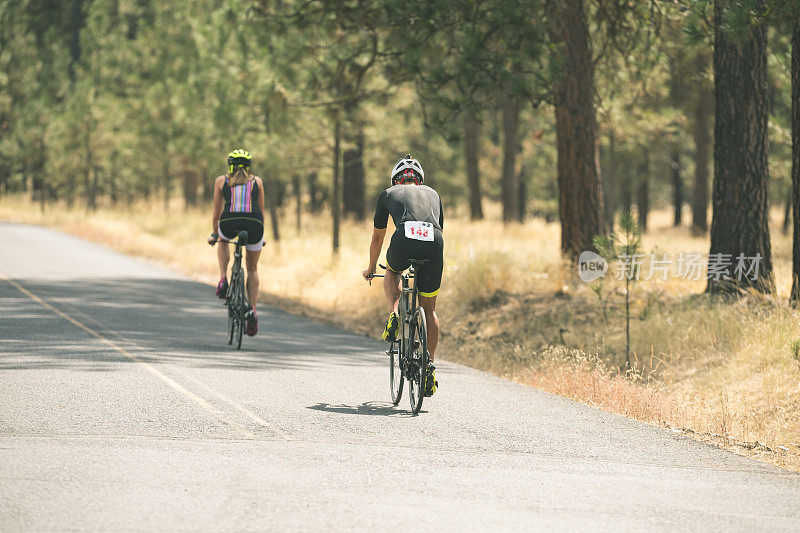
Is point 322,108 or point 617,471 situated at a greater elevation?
point 322,108

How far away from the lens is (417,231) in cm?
761

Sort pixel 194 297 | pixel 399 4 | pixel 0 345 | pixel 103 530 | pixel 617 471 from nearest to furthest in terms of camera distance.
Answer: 1. pixel 103 530
2. pixel 617 471
3. pixel 0 345
4. pixel 399 4
5. pixel 194 297

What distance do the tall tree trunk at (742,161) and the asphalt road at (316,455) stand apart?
4.54 meters

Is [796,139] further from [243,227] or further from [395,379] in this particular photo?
[243,227]

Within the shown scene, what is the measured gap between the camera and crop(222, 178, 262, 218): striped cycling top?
11.1 m

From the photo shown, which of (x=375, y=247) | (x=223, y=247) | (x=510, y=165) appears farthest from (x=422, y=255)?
(x=510, y=165)

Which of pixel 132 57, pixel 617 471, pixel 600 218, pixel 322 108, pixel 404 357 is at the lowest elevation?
pixel 617 471

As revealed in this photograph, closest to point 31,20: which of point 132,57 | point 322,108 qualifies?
point 132,57

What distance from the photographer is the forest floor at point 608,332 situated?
893cm

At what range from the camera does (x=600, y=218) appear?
16.1 m

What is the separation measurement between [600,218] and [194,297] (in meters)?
7.46

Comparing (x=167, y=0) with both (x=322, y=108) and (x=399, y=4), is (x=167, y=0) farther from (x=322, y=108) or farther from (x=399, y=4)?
(x=399, y=4)

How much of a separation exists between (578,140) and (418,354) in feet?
30.3

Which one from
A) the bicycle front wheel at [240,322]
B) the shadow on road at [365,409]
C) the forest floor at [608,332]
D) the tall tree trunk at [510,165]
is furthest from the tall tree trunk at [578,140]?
the tall tree trunk at [510,165]
